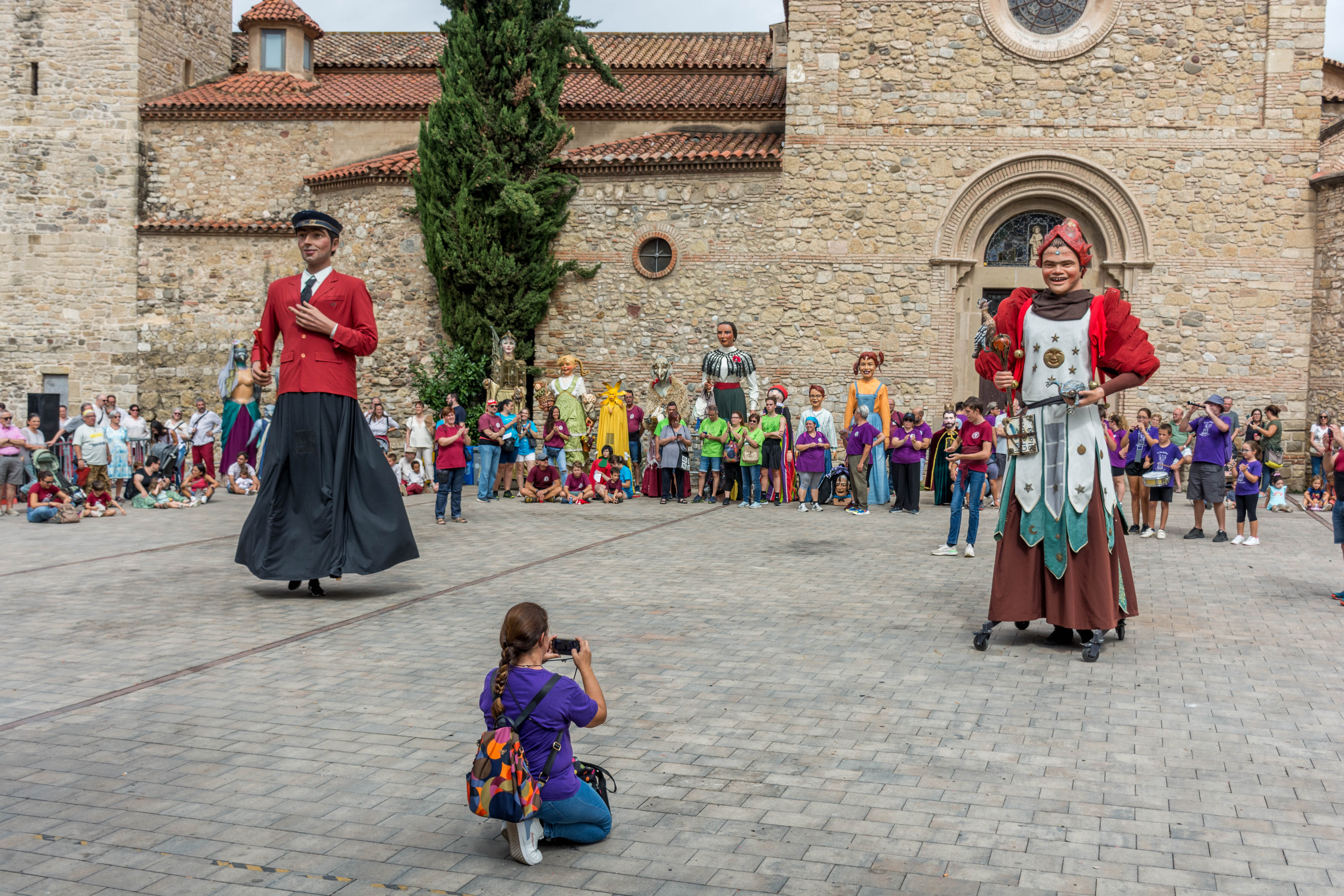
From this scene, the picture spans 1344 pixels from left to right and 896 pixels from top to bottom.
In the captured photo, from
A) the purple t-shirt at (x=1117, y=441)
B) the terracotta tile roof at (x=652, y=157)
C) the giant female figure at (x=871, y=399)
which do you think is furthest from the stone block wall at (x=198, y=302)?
the purple t-shirt at (x=1117, y=441)

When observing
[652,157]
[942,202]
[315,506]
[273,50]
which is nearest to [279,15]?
[273,50]

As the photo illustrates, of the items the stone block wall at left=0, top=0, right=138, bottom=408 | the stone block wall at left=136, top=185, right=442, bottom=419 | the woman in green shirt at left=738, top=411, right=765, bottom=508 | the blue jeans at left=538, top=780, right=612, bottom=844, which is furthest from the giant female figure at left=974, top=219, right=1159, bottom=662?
the stone block wall at left=0, top=0, right=138, bottom=408

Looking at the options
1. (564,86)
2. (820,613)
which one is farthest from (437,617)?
(564,86)

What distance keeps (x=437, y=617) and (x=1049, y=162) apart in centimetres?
1538

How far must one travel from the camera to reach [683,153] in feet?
63.0

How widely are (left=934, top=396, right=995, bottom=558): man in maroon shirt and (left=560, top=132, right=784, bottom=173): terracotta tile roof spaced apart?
932 centimetres

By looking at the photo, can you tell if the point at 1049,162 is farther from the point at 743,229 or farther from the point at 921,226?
the point at 743,229

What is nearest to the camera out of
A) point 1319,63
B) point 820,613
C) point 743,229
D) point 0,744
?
point 0,744

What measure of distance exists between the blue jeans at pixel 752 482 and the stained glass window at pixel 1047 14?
9811 mm

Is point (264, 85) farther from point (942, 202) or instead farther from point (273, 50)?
point (942, 202)

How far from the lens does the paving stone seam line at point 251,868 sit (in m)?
3.28

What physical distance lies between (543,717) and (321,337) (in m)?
5.30

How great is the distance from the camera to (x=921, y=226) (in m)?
18.9

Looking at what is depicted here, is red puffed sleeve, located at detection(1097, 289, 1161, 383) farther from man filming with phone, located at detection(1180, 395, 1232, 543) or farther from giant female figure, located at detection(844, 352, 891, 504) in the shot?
giant female figure, located at detection(844, 352, 891, 504)
